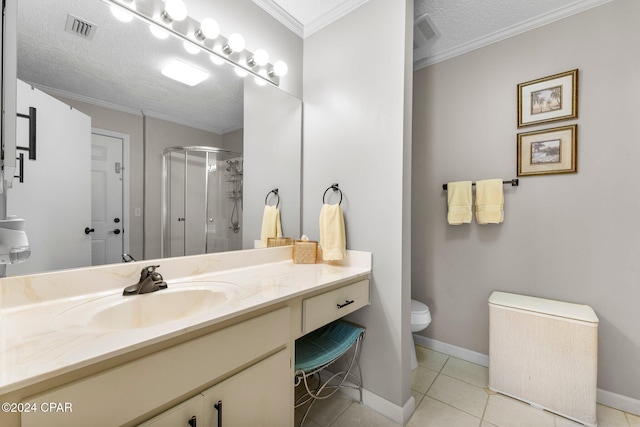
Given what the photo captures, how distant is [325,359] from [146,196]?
3.71 feet

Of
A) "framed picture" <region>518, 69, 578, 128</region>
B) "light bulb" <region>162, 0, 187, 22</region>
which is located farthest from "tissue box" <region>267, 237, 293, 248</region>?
"framed picture" <region>518, 69, 578, 128</region>

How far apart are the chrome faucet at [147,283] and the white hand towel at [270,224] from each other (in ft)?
2.19

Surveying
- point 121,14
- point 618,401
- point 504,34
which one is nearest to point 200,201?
point 121,14

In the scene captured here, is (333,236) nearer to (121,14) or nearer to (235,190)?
(235,190)

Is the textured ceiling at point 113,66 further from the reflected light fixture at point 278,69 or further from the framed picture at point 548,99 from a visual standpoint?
the framed picture at point 548,99

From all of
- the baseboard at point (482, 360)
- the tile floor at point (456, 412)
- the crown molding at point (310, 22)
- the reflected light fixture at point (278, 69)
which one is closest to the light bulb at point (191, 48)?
the reflected light fixture at point (278, 69)

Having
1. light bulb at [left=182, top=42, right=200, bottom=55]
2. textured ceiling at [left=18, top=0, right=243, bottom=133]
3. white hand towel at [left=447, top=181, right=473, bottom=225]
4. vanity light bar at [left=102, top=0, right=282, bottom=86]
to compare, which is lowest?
white hand towel at [left=447, top=181, right=473, bottom=225]

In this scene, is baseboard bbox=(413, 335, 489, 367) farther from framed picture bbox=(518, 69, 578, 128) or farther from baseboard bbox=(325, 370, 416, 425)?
framed picture bbox=(518, 69, 578, 128)

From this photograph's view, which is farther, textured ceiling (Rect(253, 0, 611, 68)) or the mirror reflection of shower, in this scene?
textured ceiling (Rect(253, 0, 611, 68))

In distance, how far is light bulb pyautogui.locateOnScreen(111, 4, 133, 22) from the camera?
1.11 metres

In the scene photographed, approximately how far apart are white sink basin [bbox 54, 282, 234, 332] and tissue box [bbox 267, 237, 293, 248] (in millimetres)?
545

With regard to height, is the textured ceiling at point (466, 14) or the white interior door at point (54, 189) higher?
the textured ceiling at point (466, 14)

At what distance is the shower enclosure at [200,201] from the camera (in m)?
1.28

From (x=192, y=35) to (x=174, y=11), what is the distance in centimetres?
12
